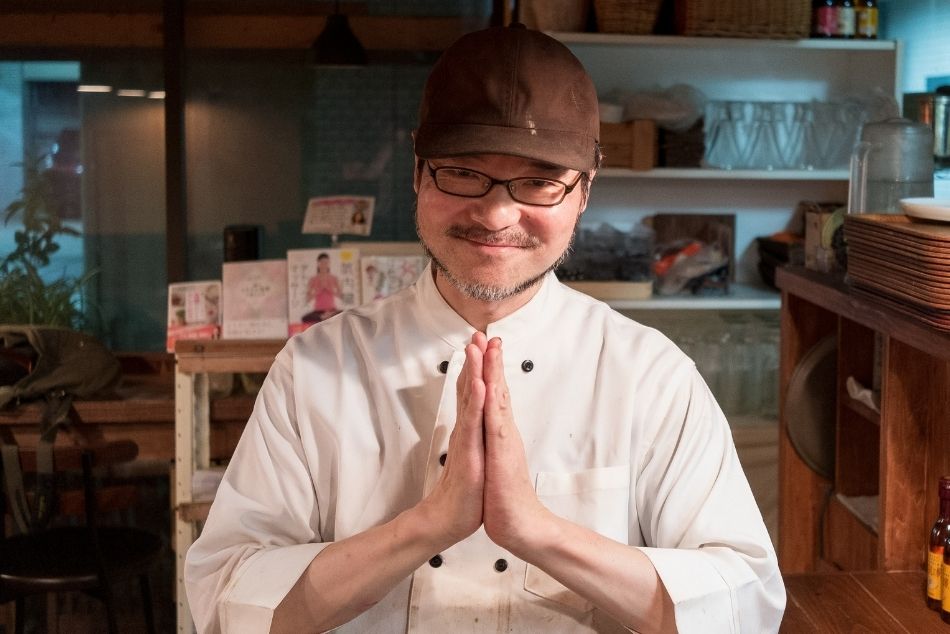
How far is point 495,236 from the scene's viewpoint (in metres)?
1.45

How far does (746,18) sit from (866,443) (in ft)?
5.70

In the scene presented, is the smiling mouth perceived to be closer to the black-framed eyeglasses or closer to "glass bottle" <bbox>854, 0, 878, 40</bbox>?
the black-framed eyeglasses

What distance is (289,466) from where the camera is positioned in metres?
1.52

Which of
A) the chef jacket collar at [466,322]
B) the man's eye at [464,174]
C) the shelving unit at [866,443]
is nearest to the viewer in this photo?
the man's eye at [464,174]

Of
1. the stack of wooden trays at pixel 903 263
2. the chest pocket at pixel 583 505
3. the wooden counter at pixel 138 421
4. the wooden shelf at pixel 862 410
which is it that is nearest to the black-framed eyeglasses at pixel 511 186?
the chest pocket at pixel 583 505

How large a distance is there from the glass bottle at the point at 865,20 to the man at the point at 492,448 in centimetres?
269

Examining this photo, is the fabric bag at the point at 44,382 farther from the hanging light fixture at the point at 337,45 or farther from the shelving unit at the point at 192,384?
the hanging light fixture at the point at 337,45

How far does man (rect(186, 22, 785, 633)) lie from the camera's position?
1388 mm

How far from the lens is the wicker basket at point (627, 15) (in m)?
3.79

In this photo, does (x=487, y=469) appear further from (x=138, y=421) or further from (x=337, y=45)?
(x=337, y=45)

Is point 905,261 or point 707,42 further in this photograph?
point 707,42

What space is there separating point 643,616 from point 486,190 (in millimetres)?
550

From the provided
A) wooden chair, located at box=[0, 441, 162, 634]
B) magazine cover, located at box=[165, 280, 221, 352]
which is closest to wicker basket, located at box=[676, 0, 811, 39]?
magazine cover, located at box=[165, 280, 221, 352]

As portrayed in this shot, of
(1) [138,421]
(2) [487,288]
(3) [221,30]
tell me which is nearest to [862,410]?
(2) [487,288]
